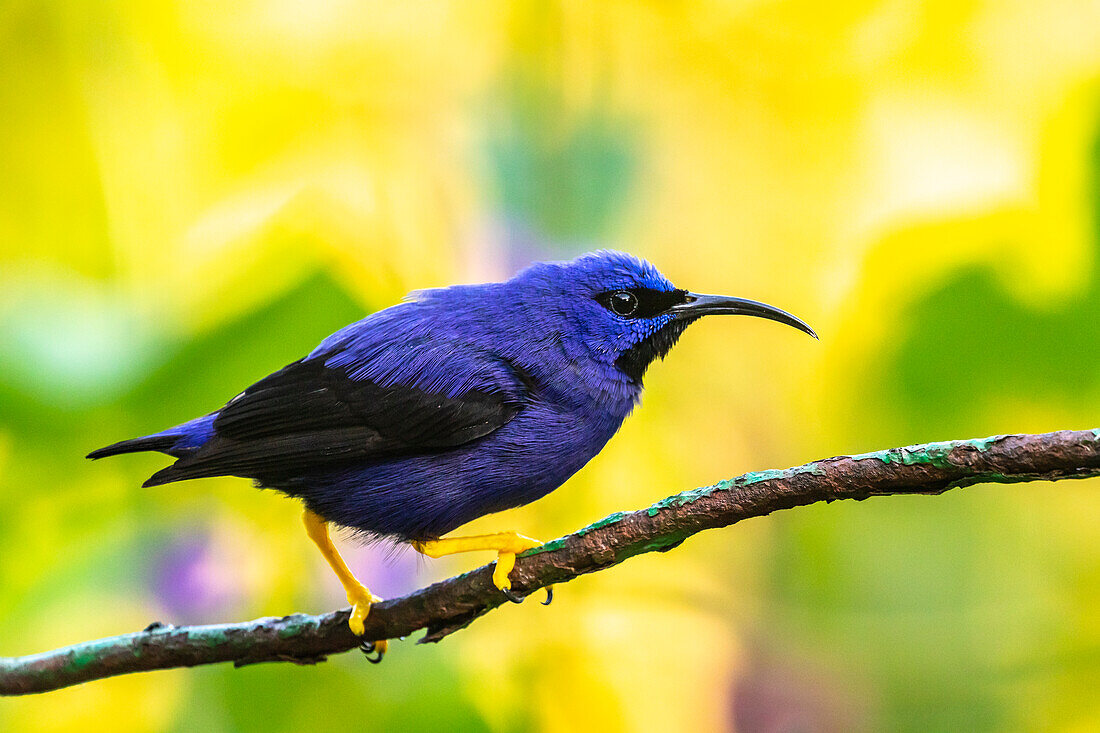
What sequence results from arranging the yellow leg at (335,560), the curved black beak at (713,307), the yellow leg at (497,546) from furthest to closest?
the curved black beak at (713,307) → the yellow leg at (335,560) → the yellow leg at (497,546)

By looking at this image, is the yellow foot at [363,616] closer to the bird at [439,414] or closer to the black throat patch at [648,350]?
the bird at [439,414]

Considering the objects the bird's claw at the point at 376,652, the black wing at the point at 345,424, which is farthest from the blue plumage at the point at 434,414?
the bird's claw at the point at 376,652

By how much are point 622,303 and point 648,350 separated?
194mm

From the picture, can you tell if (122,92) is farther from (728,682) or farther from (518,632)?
(728,682)

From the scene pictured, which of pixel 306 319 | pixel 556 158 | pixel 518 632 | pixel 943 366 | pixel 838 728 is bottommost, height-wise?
pixel 838 728

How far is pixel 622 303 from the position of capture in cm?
342

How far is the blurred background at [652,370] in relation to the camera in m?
3.74

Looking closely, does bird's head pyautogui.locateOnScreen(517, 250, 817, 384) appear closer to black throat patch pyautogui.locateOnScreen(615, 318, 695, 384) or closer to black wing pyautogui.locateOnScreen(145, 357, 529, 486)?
black throat patch pyautogui.locateOnScreen(615, 318, 695, 384)

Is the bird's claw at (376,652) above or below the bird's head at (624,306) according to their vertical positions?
below

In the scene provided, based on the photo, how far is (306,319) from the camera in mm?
3986

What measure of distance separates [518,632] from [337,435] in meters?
1.37

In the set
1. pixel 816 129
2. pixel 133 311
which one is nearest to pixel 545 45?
pixel 816 129

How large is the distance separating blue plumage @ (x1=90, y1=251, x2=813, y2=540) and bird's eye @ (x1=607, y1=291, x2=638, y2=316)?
3 cm

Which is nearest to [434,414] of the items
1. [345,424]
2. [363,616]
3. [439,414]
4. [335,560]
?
[439,414]
